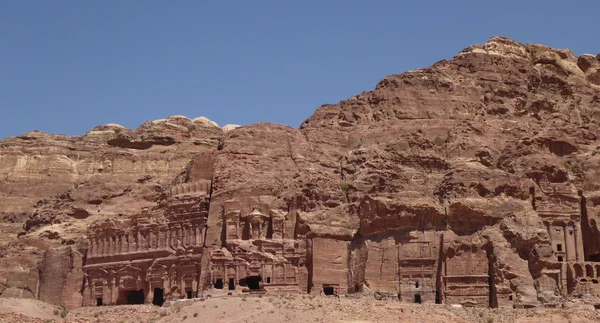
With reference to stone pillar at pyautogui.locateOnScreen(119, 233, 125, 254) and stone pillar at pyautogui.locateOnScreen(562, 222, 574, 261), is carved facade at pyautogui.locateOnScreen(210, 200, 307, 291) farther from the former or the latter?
stone pillar at pyautogui.locateOnScreen(562, 222, 574, 261)

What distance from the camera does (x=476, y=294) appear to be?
77.0m

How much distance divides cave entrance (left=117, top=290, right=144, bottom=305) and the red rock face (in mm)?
1011

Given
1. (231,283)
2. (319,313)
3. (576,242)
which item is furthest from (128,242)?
(576,242)

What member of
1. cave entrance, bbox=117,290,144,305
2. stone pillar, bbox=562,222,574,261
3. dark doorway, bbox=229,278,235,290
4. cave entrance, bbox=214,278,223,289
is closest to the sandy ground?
cave entrance, bbox=214,278,223,289

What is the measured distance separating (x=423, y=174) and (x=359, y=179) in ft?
15.9

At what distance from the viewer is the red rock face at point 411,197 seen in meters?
77.8

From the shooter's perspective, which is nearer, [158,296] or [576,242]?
[576,242]

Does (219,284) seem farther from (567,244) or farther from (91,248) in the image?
(567,244)

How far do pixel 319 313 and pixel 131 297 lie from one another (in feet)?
69.9

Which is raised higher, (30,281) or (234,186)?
(234,186)

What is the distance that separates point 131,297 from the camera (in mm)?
87312

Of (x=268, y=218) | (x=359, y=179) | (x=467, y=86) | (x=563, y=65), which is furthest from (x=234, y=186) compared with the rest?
(x=563, y=65)

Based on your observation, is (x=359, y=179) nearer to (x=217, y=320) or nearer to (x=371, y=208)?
(x=371, y=208)

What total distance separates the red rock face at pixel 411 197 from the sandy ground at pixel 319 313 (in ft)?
7.46
